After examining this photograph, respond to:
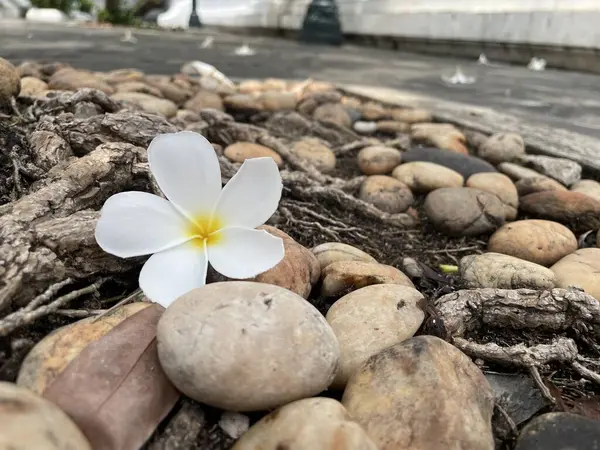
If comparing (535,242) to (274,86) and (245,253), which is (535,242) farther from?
(274,86)

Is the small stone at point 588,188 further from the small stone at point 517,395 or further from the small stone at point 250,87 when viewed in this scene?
the small stone at point 250,87

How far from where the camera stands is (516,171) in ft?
9.18

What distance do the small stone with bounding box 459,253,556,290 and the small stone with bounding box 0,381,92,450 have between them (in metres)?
1.22

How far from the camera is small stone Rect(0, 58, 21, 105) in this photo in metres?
2.13

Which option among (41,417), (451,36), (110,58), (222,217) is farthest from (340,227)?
(451,36)

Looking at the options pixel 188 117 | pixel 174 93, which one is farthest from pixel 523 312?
pixel 174 93

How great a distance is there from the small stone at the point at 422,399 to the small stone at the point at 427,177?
4.43 feet

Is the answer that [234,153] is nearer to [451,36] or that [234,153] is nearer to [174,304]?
[174,304]

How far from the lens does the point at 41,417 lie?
2.90 ft

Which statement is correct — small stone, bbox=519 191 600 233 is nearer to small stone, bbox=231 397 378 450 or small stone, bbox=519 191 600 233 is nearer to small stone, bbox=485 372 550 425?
small stone, bbox=485 372 550 425

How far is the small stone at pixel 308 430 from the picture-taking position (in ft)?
3.14

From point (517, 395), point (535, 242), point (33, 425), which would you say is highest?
point (33, 425)

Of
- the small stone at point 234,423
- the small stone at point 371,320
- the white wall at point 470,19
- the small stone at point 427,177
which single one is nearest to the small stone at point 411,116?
the small stone at point 427,177

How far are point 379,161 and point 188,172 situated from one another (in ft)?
4.93
